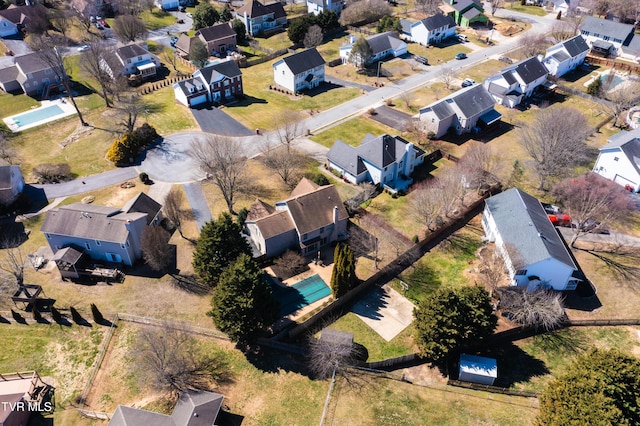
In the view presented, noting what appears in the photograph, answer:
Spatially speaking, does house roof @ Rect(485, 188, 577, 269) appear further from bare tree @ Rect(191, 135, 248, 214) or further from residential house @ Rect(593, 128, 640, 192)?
bare tree @ Rect(191, 135, 248, 214)

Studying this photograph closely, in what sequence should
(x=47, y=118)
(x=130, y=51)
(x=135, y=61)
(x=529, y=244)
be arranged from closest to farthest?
(x=529, y=244) → (x=47, y=118) → (x=130, y=51) → (x=135, y=61)

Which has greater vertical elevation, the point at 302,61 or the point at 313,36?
the point at 313,36

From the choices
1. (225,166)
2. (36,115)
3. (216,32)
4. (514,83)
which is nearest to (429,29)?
(514,83)

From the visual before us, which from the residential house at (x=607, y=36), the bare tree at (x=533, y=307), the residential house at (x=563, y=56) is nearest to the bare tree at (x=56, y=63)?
the bare tree at (x=533, y=307)

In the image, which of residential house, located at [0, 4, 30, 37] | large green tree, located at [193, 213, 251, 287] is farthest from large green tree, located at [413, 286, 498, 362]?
residential house, located at [0, 4, 30, 37]


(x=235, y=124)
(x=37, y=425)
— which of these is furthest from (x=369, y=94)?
(x=37, y=425)

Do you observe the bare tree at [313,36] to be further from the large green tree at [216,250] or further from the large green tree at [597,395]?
the large green tree at [597,395]

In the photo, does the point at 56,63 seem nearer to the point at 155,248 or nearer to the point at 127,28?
the point at 127,28

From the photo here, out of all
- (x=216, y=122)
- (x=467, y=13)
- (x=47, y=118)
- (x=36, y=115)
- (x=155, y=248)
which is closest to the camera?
(x=155, y=248)
